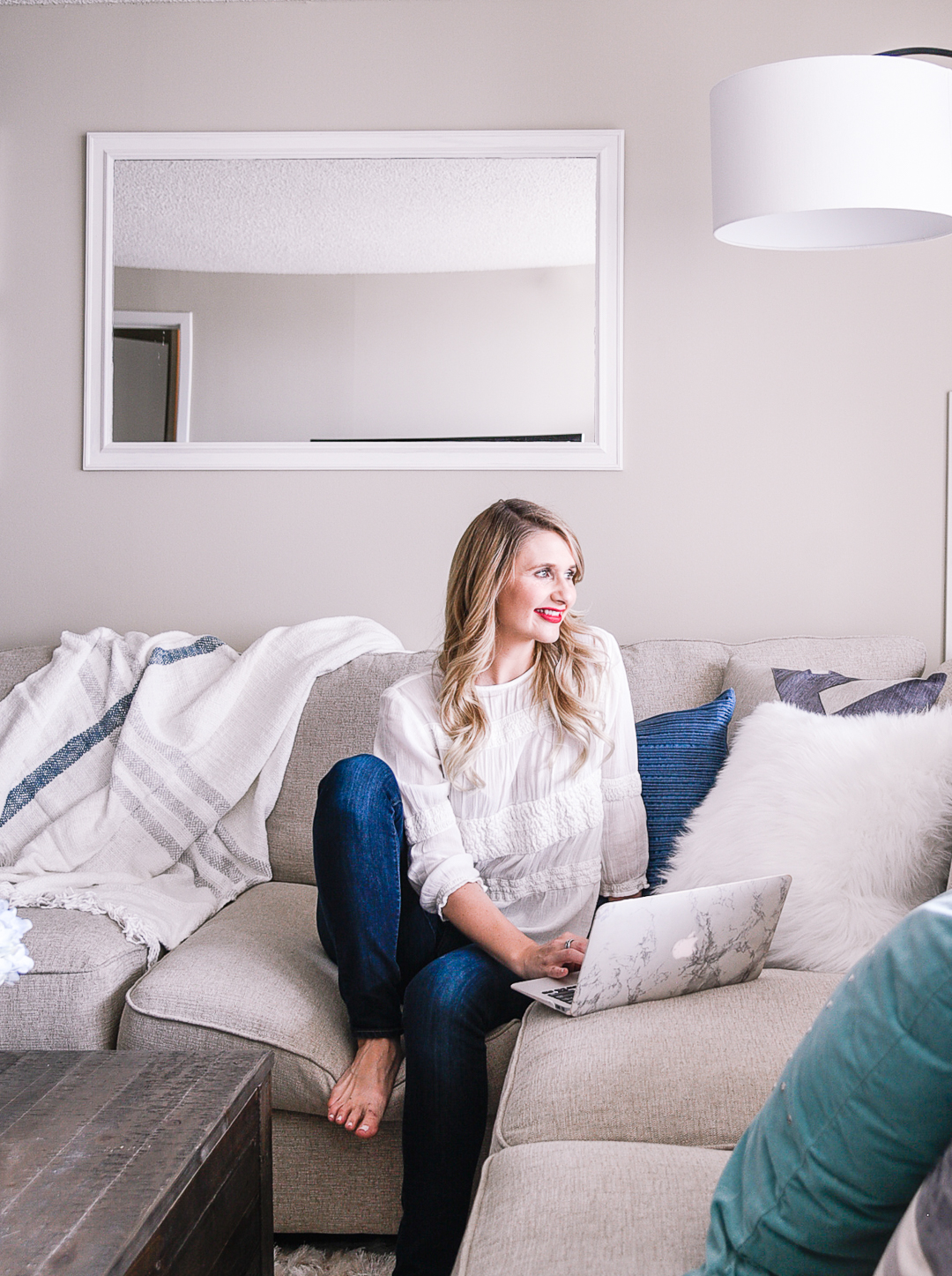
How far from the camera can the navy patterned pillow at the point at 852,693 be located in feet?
6.02

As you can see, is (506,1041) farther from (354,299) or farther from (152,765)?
(354,299)

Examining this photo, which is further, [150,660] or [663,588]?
[663,588]

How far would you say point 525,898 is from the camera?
5.65 ft

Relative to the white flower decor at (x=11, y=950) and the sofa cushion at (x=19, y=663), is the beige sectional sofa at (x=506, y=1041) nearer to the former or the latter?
the sofa cushion at (x=19, y=663)

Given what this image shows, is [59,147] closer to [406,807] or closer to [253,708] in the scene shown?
[253,708]

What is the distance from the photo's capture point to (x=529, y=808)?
67.7 inches

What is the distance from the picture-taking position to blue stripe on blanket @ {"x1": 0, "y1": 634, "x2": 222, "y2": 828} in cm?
216

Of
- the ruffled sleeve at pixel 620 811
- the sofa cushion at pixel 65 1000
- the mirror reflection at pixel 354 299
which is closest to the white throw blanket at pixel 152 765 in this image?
the sofa cushion at pixel 65 1000

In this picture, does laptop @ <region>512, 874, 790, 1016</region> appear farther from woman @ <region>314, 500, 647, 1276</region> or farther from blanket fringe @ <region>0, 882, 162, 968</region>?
blanket fringe @ <region>0, 882, 162, 968</region>

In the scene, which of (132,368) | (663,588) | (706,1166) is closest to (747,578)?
(663,588)

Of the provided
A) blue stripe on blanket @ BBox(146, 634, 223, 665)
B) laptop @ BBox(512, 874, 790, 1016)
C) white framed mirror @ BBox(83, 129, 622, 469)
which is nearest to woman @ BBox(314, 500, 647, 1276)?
laptop @ BBox(512, 874, 790, 1016)

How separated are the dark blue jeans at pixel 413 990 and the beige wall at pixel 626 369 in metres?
1.09

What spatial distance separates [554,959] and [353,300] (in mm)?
1735

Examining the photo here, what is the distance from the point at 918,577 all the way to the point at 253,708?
156 cm
